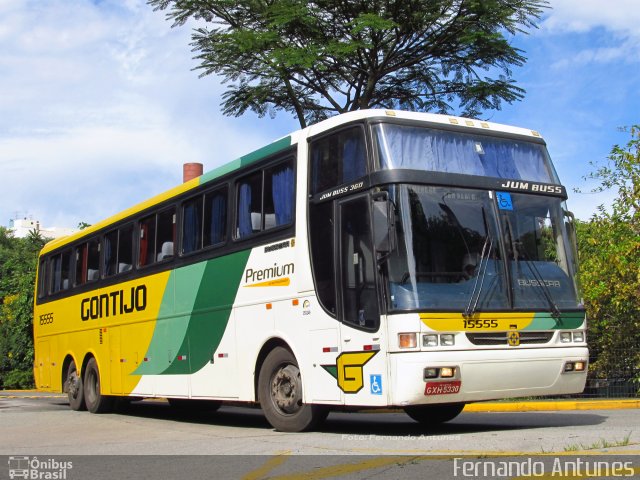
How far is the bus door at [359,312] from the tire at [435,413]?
2184mm

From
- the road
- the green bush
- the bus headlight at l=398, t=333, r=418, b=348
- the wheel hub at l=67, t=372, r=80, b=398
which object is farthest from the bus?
the green bush

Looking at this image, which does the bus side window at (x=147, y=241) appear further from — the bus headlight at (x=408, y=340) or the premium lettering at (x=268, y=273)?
the bus headlight at (x=408, y=340)

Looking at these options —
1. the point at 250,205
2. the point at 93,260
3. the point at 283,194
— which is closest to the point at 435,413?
the point at 283,194

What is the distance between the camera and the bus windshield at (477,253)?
30.8 feet

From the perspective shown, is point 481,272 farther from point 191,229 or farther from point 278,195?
point 191,229

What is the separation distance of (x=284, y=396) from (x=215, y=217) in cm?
317

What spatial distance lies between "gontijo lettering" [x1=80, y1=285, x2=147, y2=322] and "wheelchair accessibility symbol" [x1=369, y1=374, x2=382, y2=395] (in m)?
6.67

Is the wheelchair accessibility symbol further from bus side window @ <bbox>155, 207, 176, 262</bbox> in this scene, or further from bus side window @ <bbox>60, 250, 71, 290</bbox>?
bus side window @ <bbox>60, 250, 71, 290</bbox>

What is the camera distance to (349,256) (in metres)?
9.94

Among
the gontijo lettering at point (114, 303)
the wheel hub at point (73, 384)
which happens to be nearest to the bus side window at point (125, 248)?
the gontijo lettering at point (114, 303)

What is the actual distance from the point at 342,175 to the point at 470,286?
6.45 ft

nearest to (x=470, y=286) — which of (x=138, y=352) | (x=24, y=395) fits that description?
(x=138, y=352)

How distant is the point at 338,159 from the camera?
1038 centimetres

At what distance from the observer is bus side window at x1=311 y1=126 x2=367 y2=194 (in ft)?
32.9
